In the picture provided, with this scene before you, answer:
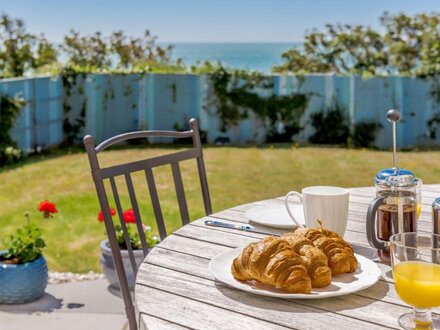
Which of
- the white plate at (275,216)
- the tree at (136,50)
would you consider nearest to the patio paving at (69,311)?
the white plate at (275,216)

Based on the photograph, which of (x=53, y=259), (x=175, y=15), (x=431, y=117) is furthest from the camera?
(x=175, y=15)

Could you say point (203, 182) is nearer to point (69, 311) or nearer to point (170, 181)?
point (69, 311)

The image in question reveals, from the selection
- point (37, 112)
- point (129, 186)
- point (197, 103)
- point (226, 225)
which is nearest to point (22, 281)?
point (129, 186)

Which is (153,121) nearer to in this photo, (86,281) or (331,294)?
(86,281)

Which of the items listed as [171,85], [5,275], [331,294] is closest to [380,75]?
[171,85]

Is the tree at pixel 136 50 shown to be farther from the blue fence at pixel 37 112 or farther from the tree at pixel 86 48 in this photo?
the blue fence at pixel 37 112

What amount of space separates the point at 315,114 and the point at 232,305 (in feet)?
26.9

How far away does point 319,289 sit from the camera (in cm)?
116

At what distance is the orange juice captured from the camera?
3.27 ft

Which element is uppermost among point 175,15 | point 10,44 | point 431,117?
point 175,15

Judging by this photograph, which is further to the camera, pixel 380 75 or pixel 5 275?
pixel 380 75

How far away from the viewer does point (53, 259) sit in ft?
13.3

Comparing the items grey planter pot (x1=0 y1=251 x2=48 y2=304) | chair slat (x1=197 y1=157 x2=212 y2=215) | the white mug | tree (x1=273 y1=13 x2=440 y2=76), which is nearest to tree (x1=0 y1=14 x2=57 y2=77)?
tree (x1=273 y1=13 x2=440 y2=76)

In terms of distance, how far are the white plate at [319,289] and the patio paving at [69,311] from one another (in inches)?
67.6
